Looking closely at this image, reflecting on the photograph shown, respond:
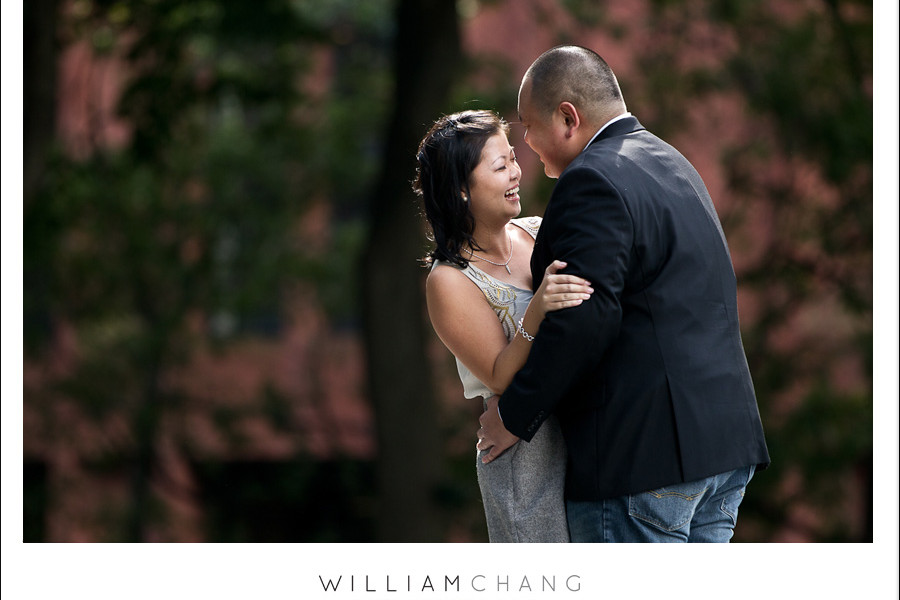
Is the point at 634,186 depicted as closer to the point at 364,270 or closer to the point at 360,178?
the point at 364,270

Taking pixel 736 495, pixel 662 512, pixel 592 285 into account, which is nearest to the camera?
pixel 592 285

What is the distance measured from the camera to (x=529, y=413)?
106 inches

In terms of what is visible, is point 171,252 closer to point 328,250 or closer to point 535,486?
point 328,250

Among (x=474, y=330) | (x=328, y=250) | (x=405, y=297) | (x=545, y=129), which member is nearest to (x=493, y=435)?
(x=474, y=330)

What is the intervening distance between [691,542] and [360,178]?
9582 millimetres

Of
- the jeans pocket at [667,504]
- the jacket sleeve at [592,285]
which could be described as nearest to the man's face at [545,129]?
the jacket sleeve at [592,285]

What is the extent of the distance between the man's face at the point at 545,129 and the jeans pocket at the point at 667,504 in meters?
0.89

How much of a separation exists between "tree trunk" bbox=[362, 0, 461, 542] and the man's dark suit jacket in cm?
619

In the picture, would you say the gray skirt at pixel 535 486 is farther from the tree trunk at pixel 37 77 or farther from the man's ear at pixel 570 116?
the tree trunk at pixel 37 77

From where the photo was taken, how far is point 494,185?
304cm

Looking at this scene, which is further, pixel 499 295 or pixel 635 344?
pixel 499 295

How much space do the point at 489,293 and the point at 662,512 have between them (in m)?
0.73

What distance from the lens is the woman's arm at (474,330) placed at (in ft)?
9.23

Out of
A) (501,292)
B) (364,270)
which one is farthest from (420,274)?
(501,292)
